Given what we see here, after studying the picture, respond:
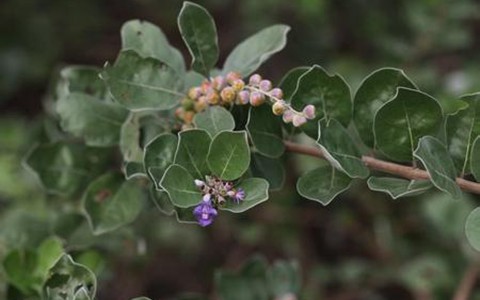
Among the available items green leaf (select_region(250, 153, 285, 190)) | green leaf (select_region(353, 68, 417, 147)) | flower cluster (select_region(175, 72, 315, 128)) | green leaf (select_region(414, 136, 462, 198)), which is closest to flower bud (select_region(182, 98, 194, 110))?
flower cluster (select_region(175, 72, 315, 128))

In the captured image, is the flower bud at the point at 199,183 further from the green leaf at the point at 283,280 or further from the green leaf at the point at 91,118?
the green leaf at the point at 283,280

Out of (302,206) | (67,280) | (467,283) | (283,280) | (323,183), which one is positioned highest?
(323,183)

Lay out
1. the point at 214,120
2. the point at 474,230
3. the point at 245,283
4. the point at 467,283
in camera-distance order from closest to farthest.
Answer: the point at 474,230
the point at 214,120
the point at 245,283
the point at 467,283

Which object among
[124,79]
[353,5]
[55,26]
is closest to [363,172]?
[124,79]

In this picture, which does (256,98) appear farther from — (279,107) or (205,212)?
(205,212)

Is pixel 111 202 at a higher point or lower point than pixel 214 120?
lower

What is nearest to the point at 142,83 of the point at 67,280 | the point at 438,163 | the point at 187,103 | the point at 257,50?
the point at 187,103

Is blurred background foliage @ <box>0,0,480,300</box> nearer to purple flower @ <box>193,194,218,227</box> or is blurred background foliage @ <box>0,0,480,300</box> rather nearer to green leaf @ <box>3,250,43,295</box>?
green leaf @ <box>3,250,43,295</box>
